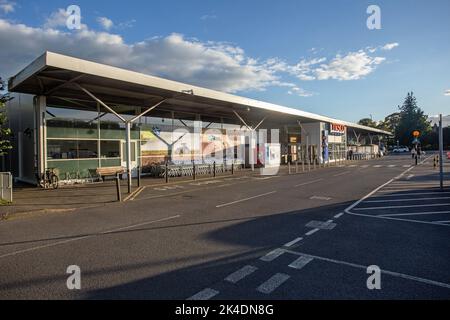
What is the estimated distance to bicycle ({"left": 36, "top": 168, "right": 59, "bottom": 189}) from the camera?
595 inches

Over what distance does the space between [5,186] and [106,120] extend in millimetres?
8757

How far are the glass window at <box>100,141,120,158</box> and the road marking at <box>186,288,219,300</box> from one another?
16629mm

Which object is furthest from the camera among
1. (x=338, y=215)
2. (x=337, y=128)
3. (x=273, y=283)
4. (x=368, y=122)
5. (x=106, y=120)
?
(x=368, y=122)

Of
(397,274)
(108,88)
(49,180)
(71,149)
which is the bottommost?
(397,274)

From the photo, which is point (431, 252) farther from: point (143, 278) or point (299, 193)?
point (299, 193)

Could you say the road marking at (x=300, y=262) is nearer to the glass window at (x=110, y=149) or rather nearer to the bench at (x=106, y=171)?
the bench at (x=106, y=171)

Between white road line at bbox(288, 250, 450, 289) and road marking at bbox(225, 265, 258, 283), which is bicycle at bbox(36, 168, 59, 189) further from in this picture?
white road line at bbox(288, 250, 450, 289)

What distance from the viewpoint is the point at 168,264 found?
4.87 metres

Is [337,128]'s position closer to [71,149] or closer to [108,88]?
[108,88]

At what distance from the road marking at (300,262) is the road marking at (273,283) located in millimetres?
404

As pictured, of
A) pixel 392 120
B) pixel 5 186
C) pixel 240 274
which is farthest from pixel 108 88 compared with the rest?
pixel 392 120

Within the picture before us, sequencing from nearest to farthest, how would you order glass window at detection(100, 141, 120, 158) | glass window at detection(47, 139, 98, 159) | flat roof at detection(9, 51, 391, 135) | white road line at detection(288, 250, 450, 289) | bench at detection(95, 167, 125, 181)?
white road line at detection(288, 250, 450, 289)
flat roof at detection(9, 51, 391, 135)
glass window at detection(47, 139, 98, 159)
bench at detection(95, 167, 125, 181)
glass window at detection(100, 141, 120, 158)

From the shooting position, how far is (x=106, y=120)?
18.9 meters

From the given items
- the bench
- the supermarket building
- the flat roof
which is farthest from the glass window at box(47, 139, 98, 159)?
the flat roof
